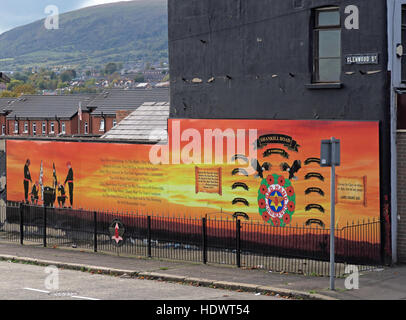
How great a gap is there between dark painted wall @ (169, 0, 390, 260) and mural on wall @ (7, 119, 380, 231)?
A: 1.43 feet

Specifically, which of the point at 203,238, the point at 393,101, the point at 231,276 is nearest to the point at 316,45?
the point at 393,101

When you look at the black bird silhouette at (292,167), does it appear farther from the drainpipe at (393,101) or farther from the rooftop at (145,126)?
the rooftop at (145,126)

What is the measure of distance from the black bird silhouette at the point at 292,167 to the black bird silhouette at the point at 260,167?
0.50m

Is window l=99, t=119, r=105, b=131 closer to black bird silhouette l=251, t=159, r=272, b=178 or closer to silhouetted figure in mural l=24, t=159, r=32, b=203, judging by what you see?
silhouetted figure in mural l=24, t=159, r=32, b=203

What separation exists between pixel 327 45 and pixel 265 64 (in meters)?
2.17

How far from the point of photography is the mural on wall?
66.2 ft

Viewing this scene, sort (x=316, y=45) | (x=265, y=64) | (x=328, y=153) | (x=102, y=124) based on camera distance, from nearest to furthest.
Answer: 1. (x=328, y=153)
2. (x=316, y=45)
3. (x=265, y=64)
4. (x=102, y=124)

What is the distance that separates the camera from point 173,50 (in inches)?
973

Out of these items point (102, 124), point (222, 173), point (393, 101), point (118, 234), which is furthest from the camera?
point (102, 124)

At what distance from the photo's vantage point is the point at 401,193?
774 inches

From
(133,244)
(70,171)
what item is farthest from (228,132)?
(70,171)

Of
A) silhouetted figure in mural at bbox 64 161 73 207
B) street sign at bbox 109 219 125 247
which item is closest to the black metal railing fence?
street sign at bbox 109 219 125 247

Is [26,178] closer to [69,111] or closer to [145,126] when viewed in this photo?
[145,126]
